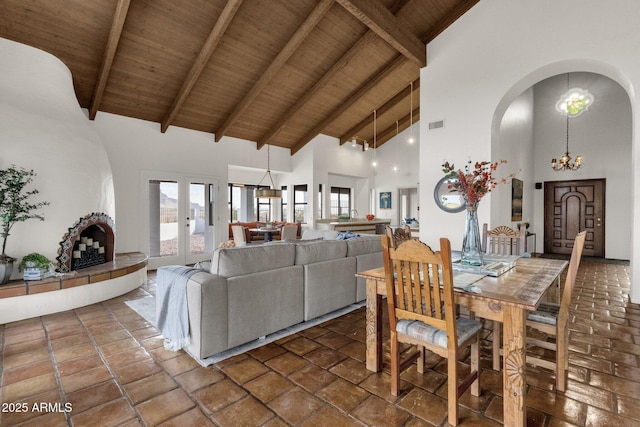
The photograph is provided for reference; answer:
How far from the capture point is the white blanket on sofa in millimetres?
2508

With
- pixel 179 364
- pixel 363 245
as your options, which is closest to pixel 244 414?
pixel 179 364

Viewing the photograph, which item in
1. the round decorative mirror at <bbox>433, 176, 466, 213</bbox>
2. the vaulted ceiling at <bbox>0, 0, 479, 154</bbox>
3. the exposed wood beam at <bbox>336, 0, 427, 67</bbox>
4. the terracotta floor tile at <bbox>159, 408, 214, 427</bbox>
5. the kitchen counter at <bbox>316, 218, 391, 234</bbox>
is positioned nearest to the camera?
the terracotta floor tile at <bbox>159, 408, 214, 427</bbox>

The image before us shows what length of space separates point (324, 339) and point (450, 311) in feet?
4.85

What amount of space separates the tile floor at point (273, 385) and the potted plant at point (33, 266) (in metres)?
0.63

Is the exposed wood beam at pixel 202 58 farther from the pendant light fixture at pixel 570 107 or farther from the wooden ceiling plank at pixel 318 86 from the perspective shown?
the pendant light fixture at pixel 570 107

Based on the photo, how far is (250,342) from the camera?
2773 mm

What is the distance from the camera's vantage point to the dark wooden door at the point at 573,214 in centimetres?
730

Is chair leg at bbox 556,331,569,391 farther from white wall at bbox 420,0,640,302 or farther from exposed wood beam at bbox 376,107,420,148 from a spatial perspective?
exposed wood beam at bbox 376,107,420,148

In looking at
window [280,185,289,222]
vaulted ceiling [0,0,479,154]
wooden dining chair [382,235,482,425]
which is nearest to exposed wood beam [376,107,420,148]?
vaulted ceiling [0,0,479,154]

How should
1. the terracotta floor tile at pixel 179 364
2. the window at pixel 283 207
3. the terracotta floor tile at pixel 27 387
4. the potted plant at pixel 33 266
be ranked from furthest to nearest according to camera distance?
the window at pixel 283 207 < the potted plant at pixel 33 266 < the terracotta floor tile at pixel 179 364 < the terracotta floor tile at pixel 27 387

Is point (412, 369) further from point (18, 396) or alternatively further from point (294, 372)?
point (18, 396)

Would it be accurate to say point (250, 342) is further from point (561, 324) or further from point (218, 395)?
point (561, 324)


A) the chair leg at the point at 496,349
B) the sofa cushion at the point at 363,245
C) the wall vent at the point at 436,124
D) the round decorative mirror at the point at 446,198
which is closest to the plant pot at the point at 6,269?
the sofa cushion at the point at 363,245

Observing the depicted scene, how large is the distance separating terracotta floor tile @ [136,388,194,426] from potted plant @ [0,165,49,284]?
9.21ft
